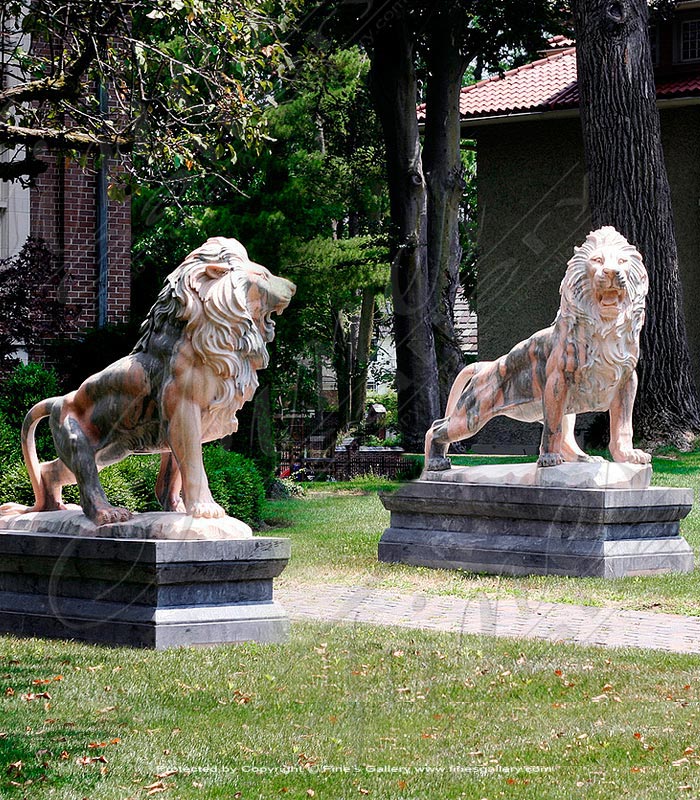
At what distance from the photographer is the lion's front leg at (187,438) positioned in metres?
7.95

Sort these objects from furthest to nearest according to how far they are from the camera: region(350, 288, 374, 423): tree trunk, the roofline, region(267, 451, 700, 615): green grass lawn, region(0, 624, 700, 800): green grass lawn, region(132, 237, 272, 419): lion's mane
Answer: region(350, 288, 374, 423): tree trunk → the roofline → region(267, 451, 700, 615): green grass lawn → region(132, 237, 272, 419): lion's mane → region(0, 624, 700, 800): green grass lawn

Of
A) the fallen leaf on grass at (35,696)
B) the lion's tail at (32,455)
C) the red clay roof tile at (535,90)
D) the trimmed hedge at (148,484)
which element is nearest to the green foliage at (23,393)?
the trimmed hedge at (148,484)

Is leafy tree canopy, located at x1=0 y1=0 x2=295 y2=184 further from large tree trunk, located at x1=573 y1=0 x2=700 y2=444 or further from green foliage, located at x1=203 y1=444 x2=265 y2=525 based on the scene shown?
large tree trunk, located at x1=573 y1=0 x2=700 y2=444

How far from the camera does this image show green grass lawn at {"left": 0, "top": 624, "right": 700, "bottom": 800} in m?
5.27

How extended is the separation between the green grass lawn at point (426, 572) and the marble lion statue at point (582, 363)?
127 cm

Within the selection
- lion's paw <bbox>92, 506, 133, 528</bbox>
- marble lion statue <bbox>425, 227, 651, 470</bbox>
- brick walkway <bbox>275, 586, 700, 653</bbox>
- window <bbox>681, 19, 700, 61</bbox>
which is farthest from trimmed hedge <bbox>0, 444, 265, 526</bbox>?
window <bbox>681, 19, 700, 61</bbox>

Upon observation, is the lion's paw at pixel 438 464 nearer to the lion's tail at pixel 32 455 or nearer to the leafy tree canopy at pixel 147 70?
the leafy tree canopy at pixel 147 70

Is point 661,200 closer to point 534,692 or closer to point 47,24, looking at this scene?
point 47,24

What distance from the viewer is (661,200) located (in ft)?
64.3

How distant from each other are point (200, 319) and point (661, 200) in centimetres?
1322

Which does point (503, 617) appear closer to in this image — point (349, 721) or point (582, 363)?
point (582, 363)

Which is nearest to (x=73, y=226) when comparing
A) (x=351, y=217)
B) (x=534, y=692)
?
(x=534, y=692)

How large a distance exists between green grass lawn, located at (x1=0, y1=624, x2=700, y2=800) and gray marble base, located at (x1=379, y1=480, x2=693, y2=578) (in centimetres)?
322

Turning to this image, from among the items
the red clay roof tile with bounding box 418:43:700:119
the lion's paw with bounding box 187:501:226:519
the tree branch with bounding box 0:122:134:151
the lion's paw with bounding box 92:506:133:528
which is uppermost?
the red clay roof tile with bounding box 418:43:700:119
